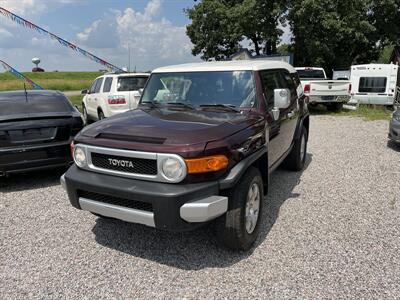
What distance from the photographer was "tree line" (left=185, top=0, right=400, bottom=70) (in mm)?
22062

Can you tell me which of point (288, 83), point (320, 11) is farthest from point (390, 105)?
point (288, 83)

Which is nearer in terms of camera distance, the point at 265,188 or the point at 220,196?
the point at 220,196

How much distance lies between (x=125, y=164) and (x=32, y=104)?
3.64m

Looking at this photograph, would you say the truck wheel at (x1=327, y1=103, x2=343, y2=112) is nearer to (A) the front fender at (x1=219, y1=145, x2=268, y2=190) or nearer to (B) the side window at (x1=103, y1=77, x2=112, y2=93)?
(B) the side window at (x1=103, y1=77, x2=112, y2=93)

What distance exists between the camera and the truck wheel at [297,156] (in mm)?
5824

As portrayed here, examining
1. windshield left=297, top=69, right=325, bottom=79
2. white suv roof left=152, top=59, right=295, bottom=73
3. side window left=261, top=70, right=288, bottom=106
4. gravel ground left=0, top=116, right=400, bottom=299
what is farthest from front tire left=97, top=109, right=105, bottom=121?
windshield left=297, top=69, right=325, bottom=79

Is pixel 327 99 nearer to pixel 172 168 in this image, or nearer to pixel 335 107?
pixel 335 107

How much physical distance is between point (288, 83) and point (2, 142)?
4.36 m

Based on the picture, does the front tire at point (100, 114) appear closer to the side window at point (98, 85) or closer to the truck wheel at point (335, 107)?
the side window at point (98, 85)

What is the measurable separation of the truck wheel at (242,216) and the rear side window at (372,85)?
13.6m

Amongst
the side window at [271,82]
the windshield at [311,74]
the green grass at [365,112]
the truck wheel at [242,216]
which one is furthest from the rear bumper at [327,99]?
the truck wheel at [242,216]

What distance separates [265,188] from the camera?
3.85 metres

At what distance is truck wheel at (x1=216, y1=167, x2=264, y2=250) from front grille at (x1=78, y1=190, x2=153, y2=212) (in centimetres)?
70

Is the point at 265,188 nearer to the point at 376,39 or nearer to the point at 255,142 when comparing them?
the point at 255,142
